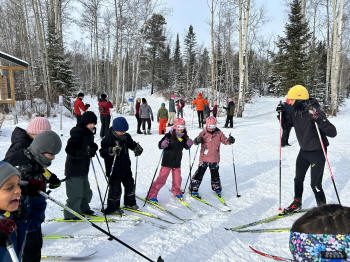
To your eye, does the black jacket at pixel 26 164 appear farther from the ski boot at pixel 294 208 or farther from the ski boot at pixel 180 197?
the ski boot at pixel 294 208

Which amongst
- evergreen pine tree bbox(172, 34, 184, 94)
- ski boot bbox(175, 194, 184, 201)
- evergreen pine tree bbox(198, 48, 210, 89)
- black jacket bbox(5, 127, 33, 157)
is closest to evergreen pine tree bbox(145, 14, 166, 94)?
evergreen pine tree bbox(172, 34, 184, 94)

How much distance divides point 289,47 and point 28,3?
68.5 feet

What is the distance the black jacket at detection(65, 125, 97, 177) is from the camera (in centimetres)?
483

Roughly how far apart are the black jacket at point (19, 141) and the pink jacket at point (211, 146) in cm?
322

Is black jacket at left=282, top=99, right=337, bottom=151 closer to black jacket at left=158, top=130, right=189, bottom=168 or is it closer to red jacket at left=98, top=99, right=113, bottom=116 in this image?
black jacket at left=158, top=130, right=189, bottom=168

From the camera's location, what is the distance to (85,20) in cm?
2911

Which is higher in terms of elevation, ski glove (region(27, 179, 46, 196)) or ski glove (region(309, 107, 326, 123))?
ski glove (region(309, 107, 326, 123))

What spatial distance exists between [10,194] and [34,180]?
2.57 feet

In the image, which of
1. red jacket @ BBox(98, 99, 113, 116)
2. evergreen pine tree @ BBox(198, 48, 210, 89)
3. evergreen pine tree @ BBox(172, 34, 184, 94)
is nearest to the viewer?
red jacket @ BBox(98, 99, 113, 116)

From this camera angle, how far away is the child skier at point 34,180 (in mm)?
2951

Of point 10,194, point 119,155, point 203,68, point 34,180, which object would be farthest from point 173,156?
point 203,68

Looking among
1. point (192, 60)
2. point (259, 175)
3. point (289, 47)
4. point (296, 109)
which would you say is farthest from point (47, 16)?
point (192, 60)

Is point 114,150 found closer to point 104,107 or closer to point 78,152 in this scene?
point 78,152

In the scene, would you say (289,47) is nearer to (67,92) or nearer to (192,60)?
(67,92)
